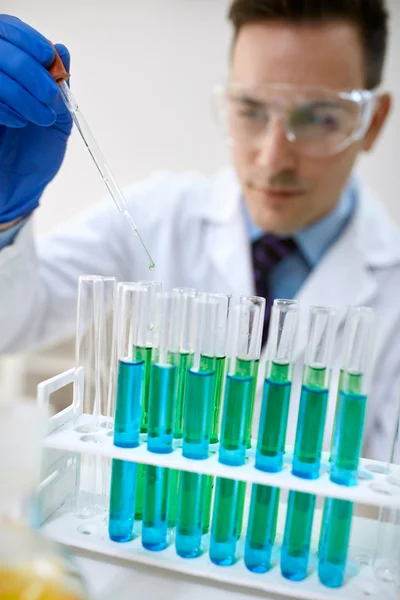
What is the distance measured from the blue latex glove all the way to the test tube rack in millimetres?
463

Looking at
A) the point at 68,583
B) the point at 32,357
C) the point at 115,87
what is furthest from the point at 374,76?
the point at 32,357

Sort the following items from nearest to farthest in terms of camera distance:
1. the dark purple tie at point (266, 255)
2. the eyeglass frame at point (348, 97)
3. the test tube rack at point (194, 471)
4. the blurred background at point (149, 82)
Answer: the test tube rack at point (194, 471) → the eyeglass frame at point (348, 97) → the dark purple tie at point (266, 255) → the blurred background at point (149, 82)

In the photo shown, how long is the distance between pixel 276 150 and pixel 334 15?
0.42m

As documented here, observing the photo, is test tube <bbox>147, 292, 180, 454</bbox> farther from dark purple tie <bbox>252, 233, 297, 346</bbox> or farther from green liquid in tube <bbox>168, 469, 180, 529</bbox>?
dark purple tie <bbox>252, 233, 297, 346</bbox>

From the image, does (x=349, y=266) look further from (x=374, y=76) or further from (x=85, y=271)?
(x=85, y=271)

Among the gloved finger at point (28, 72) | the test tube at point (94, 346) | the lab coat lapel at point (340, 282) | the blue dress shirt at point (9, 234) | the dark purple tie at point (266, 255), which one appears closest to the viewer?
the test tube at point (94, 346)

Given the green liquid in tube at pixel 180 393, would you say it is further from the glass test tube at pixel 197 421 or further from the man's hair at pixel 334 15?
the man's hair at pixel 334 15

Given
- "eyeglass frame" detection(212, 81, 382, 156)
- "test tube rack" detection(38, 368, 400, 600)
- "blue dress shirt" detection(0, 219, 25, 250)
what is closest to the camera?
"test tube rack" detection(38, 368, 400, 600)

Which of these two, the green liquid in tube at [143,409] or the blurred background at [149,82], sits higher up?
the blurred background at [149,82]

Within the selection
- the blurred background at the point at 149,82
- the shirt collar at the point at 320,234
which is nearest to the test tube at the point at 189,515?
the shirt collar at the point at 320,234

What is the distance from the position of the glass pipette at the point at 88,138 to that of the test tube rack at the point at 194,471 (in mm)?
288

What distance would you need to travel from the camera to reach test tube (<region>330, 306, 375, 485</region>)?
24.8 inches

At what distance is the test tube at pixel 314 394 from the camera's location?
25.1 inches

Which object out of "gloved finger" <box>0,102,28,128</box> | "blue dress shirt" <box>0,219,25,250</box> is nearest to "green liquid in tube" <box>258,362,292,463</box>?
"gloved finger" <box>0,102,28,128</box>
